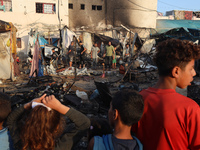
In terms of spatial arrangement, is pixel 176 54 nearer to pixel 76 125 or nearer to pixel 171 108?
pixel 171 108

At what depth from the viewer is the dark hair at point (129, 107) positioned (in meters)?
1.35

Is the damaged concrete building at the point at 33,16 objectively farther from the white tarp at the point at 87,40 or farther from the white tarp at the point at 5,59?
the white tarp at the point at 5,59

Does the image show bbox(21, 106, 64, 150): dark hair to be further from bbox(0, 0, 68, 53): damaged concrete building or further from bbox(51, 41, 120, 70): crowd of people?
bbox(0, 0, 68, 53): damaged concrete building

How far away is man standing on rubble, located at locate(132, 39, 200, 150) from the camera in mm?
1246

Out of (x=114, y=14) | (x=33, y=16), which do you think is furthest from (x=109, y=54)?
(x=114, y=14)

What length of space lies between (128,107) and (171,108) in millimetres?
293

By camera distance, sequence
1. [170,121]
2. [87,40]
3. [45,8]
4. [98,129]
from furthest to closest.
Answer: [45,8]
[87,40]
[98,129]
[170,121]

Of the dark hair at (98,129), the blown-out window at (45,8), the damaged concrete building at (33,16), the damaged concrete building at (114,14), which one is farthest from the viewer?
the damaged concrete building at (114,14)

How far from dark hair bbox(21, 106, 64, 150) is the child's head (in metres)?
0.49

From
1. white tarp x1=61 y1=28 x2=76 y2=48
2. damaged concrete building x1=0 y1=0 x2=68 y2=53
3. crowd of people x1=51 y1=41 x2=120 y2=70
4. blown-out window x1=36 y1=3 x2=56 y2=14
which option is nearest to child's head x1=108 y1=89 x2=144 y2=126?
crowd of people x1=51 y1=41 x2=120 y2=70

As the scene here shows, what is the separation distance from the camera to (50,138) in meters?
1.42

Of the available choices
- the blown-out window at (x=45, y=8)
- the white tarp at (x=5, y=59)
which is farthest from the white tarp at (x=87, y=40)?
the white tarp at (x=5, y=59)

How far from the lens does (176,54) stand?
53.2 inches

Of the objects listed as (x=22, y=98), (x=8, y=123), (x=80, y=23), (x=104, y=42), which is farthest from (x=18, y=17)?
(x=8, y=123)
